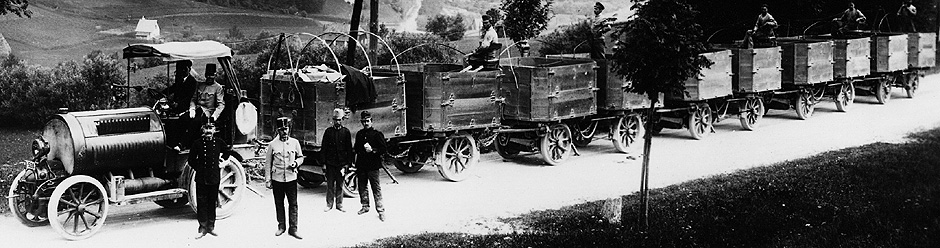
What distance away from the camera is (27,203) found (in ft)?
44.4

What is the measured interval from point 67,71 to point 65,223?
9.40m

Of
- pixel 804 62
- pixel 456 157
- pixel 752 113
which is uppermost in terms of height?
pixel 804 62

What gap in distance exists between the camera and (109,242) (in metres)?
12.9

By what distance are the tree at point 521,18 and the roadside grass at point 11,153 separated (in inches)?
442

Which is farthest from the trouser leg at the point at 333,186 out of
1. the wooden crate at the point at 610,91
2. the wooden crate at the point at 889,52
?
the wooden crate at the point at 889,52

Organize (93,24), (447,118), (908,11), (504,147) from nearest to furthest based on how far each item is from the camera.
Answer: (447,118) < (504,147) < (93,24) < (908,11)

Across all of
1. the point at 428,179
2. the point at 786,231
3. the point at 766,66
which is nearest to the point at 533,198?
the point at 428,179

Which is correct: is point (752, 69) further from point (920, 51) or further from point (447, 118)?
point (447, 118)

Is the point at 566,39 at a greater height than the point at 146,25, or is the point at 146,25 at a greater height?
the point at 566,39

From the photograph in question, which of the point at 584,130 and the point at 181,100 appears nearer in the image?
the point at 181,100

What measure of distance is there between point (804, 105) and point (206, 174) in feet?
56.9

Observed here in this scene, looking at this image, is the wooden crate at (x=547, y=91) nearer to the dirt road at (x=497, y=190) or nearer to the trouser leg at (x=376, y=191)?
the dirt road at (x=497, y=190)

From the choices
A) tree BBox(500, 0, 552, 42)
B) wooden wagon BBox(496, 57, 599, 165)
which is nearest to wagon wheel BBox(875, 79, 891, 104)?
tree BBox(500, 0, 552, 42)

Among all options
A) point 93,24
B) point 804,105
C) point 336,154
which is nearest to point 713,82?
point 804,105
